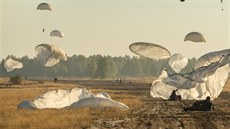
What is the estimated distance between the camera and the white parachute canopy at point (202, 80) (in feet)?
103

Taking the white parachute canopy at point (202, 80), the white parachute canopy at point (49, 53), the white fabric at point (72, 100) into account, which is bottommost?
the white fabric at point (72, 100)

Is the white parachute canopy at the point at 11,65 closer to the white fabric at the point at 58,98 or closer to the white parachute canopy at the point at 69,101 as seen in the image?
the white fabric at the point at 58,98

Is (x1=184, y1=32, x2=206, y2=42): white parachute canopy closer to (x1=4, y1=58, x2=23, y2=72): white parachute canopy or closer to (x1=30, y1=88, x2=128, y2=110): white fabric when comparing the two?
(x1=30, y1=88, x2=128, y2=110): white fabric

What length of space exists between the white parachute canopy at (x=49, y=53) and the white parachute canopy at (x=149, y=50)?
11.8 m

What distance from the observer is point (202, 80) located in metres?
31.7

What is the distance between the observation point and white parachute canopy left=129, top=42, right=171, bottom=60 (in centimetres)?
3969

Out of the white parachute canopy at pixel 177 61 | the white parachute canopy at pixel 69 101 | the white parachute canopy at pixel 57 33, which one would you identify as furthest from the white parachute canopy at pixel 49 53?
the white parachute canopy at pixel 177 61

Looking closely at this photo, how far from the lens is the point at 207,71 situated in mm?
31344

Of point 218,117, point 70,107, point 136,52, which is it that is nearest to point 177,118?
point 218,117

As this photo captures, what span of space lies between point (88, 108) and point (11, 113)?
5.72 metres

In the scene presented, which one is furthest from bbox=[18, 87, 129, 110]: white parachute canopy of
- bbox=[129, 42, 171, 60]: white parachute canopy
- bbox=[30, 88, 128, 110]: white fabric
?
bbox=[129, 42, 171, 60]: white parachute canopy

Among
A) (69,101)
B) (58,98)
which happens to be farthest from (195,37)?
(58,98)

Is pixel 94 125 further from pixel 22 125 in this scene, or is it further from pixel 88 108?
pixel 88 108

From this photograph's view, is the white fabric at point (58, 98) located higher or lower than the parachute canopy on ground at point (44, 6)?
lower
